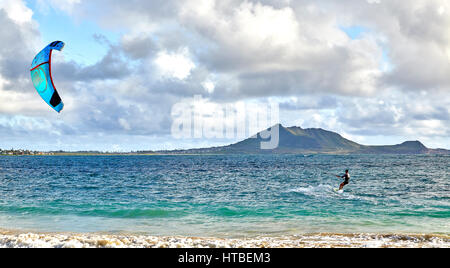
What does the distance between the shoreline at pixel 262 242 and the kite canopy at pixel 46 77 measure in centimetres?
536

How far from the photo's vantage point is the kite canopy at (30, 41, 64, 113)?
14.2 meters

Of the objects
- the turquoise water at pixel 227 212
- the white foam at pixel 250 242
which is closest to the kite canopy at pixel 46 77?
the white foam at pixel 250 242

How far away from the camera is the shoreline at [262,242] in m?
13.9

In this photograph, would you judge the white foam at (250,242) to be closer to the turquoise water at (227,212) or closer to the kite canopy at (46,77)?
the turquoise water at (227,212)

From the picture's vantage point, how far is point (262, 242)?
15.4 m

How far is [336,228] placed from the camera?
62.1ft

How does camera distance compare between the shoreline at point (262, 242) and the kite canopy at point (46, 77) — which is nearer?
the shoreline at point (262, 242)

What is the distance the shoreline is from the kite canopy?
5.36 meters

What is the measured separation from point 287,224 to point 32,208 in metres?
18.3

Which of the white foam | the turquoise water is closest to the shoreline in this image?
the white foam

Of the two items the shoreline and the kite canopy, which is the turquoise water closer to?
the shoreline
